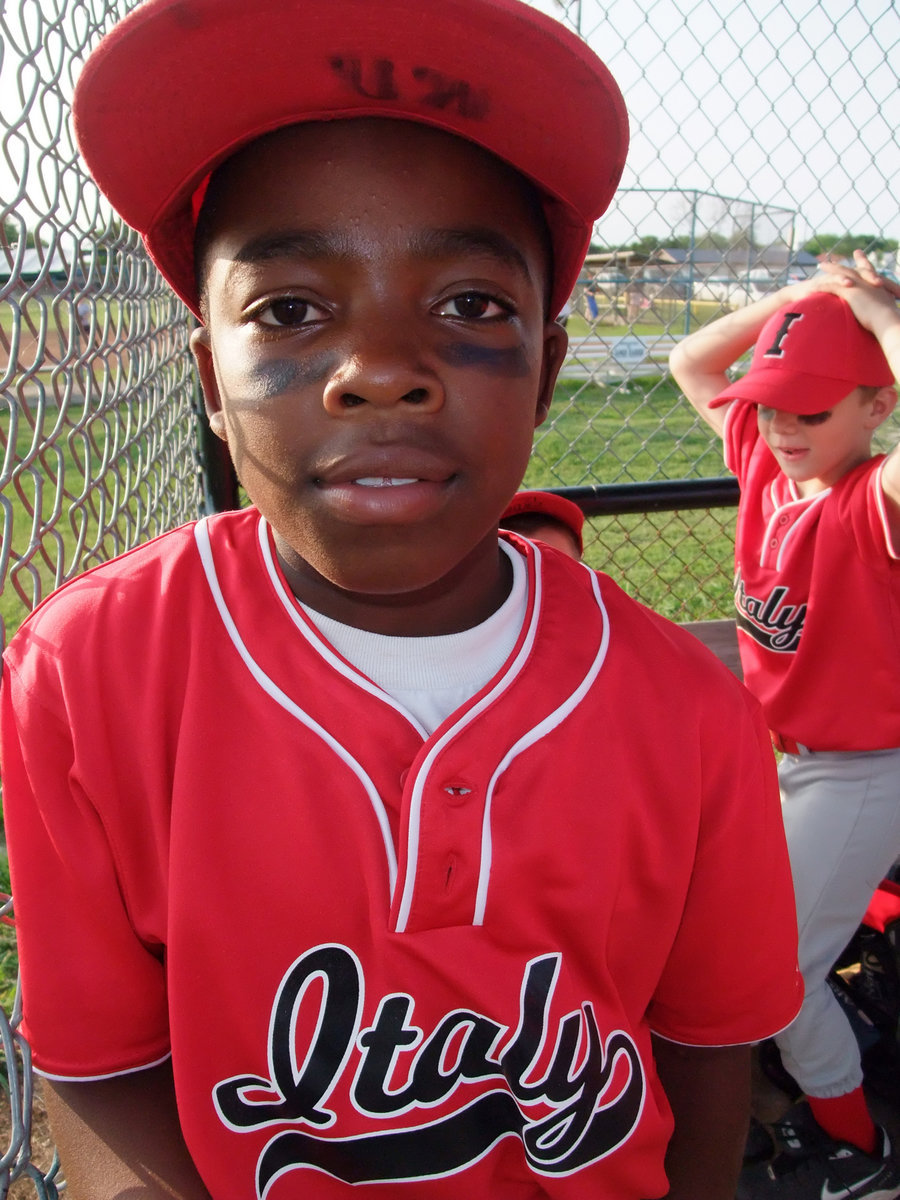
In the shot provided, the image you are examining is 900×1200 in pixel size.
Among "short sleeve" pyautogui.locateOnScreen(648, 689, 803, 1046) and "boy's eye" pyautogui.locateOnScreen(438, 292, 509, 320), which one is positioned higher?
"boy's eye" pyautogui.locateOnScreen(438, 292, 509, 320)

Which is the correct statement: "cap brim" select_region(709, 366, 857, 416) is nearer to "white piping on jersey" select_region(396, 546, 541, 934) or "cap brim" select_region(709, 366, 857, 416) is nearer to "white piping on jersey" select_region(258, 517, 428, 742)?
"white piping on jersey" select_region(396, 546, 541, 934)

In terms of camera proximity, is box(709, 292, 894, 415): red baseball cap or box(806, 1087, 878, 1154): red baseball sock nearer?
box(806, 1087, 878, 1154): red baseball sock

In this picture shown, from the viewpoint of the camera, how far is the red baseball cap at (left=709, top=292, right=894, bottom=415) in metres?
2.25

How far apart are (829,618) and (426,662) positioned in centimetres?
144

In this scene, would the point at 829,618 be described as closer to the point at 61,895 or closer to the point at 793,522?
the point at 793,522

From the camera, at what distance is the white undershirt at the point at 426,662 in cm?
106

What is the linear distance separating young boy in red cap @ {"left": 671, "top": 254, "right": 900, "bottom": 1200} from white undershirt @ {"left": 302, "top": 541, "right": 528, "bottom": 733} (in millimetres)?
1284

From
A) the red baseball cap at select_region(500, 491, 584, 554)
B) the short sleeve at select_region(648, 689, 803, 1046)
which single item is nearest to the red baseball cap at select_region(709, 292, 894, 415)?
the red baseball cap at select_region(500, 491, 584, 554)

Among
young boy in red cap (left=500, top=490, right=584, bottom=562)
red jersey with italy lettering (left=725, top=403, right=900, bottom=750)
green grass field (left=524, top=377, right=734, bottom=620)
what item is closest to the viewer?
young boy in red cap (left=500, top=490, right=584, bottom=562)

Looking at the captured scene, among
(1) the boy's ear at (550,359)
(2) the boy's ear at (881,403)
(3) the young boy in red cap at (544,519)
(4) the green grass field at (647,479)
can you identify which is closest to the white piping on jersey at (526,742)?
(1) the boy's ear at (550,359)

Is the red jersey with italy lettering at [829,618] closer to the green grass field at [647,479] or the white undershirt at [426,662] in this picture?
A: the green grass field at [647,479]

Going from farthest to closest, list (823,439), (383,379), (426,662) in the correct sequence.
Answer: (823,439) < (426,662) < (383,379)

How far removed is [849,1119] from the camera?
193 centimetres

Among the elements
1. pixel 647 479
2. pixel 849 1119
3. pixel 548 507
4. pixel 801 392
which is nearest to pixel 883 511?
pixel 801 392
